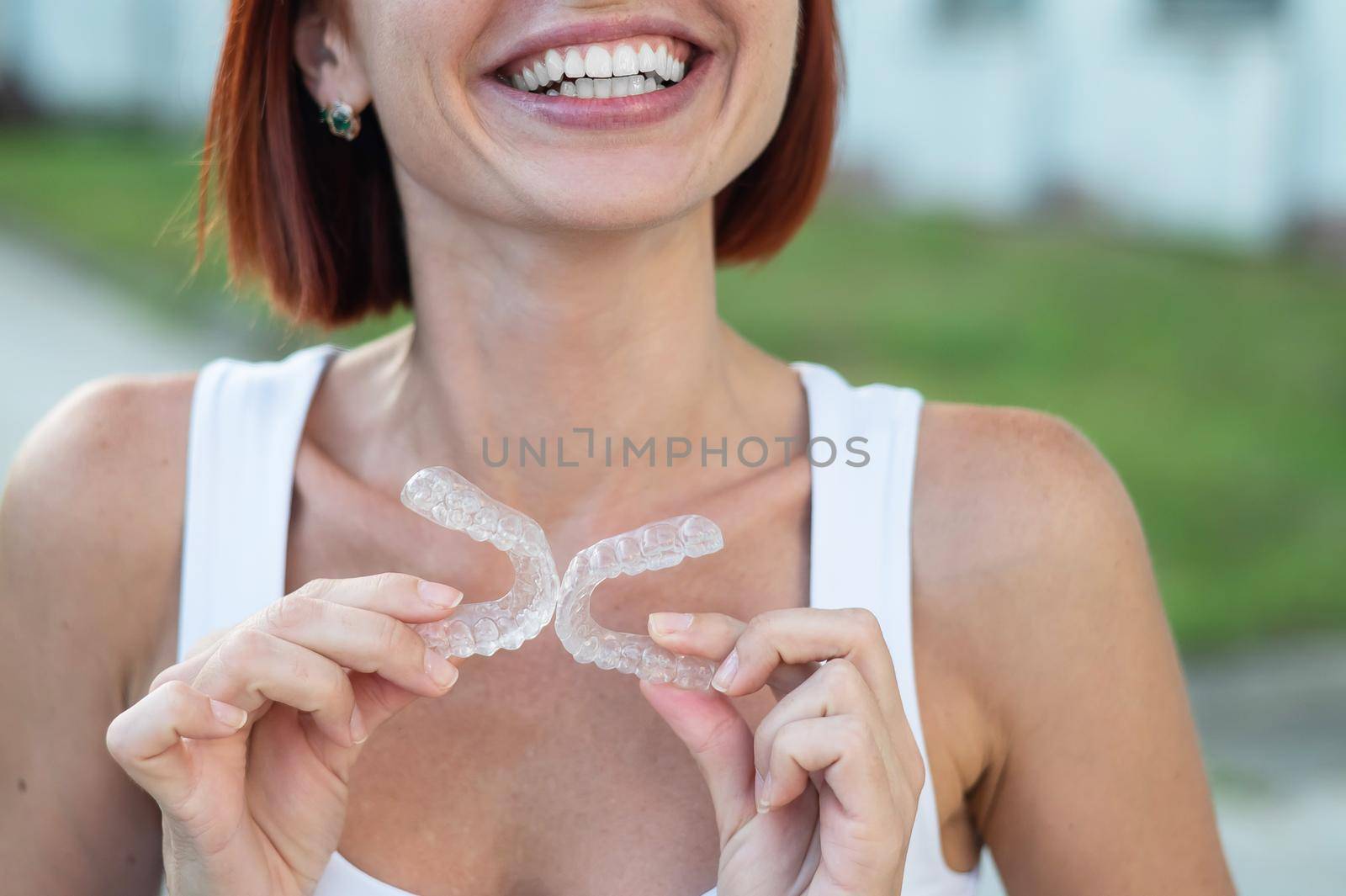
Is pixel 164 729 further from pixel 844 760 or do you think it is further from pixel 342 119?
pixel 342 119

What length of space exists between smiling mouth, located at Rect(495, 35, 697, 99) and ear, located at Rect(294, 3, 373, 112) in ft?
0.89

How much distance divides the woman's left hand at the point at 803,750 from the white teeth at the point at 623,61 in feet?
1.75

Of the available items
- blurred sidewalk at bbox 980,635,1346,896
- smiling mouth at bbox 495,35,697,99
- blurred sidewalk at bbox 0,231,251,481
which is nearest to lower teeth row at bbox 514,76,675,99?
smiling mouth at bbox 495,35,697,99

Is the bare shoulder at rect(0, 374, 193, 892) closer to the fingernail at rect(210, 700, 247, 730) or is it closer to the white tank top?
A: the white tank top

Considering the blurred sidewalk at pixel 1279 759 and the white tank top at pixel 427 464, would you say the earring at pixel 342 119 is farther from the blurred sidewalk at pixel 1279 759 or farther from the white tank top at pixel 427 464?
the blurred sidewalk at pixel 1279 759

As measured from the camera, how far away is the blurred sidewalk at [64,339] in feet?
20.6

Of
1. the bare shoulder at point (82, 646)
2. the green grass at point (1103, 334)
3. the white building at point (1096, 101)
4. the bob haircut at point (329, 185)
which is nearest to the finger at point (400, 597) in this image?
the bare shoulder at point (82, 646)

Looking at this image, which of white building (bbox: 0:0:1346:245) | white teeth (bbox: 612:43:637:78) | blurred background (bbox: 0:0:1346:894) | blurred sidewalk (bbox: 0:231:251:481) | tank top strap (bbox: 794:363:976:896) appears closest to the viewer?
white teeth (bbox: 612:43:637:78)

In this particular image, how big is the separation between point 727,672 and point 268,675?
39cm

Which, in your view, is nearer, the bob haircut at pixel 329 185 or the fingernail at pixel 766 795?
the fingernail at pixel 766 795

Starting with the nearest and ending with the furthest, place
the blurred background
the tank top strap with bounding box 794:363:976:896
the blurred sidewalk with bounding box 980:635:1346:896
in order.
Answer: the tank top strap with bounding box 794:363:976:896 → the blurred sidewalk with bounding box 980:635:1346:896 → the blurred background

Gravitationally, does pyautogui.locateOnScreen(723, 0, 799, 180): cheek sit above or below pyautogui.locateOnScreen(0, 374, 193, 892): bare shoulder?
above

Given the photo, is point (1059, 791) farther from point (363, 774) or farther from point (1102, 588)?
point (363, 774)

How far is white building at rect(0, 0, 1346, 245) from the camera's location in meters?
6.68
